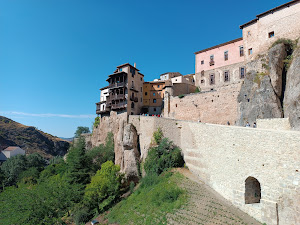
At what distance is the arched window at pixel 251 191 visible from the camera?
1340 cm

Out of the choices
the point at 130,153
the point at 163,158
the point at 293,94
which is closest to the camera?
the point at 293,94

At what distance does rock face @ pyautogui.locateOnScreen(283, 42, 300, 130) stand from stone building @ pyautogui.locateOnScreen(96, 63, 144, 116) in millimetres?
23679

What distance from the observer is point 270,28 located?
24953 millimetres

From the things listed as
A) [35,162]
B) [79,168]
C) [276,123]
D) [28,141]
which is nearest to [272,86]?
[276,123]

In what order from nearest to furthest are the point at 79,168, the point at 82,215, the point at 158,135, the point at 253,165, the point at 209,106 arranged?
the point at 253,165 → the point at 82,215 → the point at 158,135 → the point at 209,106 → the point at 79,168

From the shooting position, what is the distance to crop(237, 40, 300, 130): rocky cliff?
61.3 feet

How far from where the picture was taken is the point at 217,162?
1625cm

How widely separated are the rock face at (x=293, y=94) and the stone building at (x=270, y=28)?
3.73m

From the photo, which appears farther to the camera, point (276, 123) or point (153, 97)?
point (153, 97)

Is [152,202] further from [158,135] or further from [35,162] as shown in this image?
[35,162]

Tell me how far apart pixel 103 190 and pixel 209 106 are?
1950cm

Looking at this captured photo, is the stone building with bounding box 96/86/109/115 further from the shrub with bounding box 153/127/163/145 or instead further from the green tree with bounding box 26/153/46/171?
the green tree with bounding box 26/153/46/171

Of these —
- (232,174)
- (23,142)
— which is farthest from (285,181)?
(23,142)

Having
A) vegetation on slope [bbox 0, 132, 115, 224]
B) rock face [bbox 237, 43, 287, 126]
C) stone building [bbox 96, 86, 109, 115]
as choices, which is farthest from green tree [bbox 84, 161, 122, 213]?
rock face [bbox 237, 43, 287, 126]
